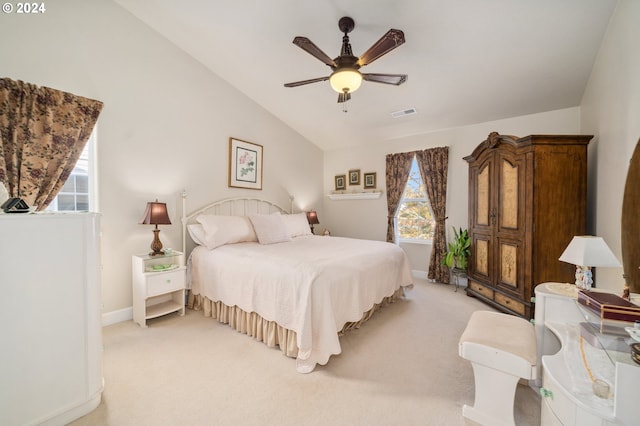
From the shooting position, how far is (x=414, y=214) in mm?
4820

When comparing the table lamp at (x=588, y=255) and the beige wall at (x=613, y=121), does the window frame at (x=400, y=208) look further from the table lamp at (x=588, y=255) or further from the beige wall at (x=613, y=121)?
the table lamp at (x=588, y=255)

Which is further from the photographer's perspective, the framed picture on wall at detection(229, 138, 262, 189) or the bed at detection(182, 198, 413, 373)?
the framed picture on wall at detection(229, 138, 262, 189)

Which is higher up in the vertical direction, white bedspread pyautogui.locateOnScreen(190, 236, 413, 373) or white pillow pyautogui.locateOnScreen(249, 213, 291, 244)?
white pillow pyautogui.locateOnScreen(249, 213, 291, 244)

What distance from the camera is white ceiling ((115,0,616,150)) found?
2322mm

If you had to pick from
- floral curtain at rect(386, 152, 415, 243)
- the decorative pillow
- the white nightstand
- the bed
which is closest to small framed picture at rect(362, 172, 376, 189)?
floral curtain at rect(386, 152, 415, 243)

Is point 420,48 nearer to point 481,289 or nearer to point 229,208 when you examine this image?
point 481,289

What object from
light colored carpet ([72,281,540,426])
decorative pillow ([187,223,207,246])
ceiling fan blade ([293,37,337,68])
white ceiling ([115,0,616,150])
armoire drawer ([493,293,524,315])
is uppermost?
white ceiling ([115,0,616,150])

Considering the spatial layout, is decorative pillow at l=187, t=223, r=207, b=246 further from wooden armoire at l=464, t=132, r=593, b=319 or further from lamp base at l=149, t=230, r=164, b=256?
wooden armoire at l=464, t=132, r=593, b=319

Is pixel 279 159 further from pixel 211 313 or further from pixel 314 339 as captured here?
pixel 314 339

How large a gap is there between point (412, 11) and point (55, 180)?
3.69 m

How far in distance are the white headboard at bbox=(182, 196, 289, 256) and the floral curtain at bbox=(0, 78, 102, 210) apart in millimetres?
1169

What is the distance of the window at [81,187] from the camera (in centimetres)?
265

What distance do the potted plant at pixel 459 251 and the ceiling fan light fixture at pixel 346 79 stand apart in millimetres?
2861

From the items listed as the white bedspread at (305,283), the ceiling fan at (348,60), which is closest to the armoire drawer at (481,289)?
the white bedspread at (305,283)
